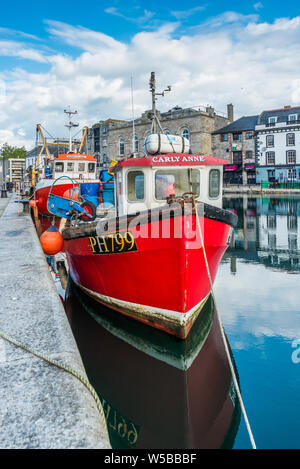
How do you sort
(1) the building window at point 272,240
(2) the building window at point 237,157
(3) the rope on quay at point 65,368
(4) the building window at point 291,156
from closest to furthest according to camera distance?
(3) the rope on quay at point 65,368 < (1) the building window at point 272,240 < (4) the building window at point 291,156 < (2) the building window at point 237,157

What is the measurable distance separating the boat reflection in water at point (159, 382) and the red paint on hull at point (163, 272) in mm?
393

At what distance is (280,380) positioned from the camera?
5254 millimetres

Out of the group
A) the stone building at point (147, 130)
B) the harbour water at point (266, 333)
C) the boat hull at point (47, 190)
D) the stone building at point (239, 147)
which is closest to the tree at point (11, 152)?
the stone building at point (147, 130)

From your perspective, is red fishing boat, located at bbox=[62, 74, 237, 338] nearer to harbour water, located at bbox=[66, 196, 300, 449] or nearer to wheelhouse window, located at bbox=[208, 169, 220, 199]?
wheelhouse window, located at bbox=[208, 169, 220, 199]

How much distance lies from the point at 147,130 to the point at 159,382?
5206 centimetres

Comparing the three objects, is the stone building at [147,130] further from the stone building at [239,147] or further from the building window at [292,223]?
the building window at [292,223]

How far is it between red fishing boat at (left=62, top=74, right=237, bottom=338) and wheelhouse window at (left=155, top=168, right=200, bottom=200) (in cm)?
2

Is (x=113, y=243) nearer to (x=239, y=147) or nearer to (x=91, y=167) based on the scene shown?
(x=91, y=167)

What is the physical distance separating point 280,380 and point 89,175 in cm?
1879

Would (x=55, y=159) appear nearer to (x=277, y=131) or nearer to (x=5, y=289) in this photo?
(x=5, y=289)

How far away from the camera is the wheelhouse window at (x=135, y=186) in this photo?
716 centimetres

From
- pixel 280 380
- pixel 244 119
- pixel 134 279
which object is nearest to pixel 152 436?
pixel 280 380

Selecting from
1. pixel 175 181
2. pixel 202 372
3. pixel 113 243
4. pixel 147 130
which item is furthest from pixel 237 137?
pixel 202 372

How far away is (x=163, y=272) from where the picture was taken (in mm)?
5996
